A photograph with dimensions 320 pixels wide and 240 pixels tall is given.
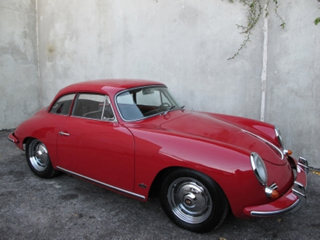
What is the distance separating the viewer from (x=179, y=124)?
2.96 meters

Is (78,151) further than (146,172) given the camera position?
Yes

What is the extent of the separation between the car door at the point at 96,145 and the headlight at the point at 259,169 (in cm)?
116

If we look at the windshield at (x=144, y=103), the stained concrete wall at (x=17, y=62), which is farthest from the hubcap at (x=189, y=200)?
the stained concrete wall at (x=17, y=62)

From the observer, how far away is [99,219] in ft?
8.92

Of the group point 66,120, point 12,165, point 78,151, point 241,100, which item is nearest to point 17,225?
point 78,151

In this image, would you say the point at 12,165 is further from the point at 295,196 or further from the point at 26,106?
the point at 295,196

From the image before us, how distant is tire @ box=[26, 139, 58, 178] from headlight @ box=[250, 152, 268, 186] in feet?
8.96

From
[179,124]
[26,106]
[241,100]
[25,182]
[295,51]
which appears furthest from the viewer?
[26,106]

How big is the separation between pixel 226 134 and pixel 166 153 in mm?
788

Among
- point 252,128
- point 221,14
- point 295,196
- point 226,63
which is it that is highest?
point 221,14

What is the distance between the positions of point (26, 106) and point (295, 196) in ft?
22.1

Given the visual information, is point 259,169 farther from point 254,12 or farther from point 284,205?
point 254,12

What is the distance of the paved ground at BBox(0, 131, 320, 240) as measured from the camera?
2457 millimetres

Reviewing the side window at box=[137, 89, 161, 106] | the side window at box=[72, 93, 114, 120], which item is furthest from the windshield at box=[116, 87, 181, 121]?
the side window at box=[72, 93, 114, 120]
